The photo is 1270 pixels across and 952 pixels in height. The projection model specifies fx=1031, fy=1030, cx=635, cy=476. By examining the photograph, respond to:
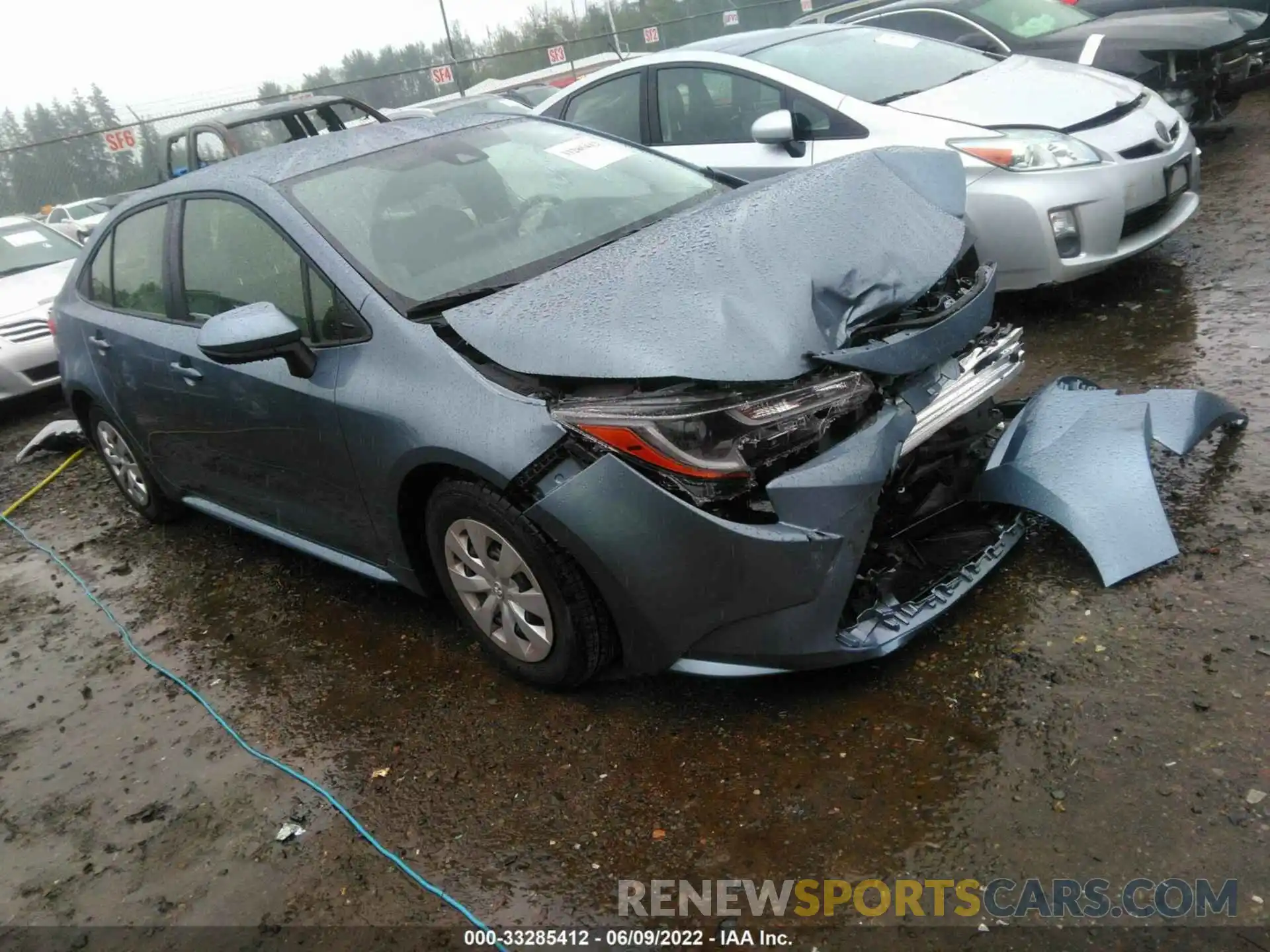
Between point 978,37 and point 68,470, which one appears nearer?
point 68,470

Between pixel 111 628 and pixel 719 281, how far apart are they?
3.10 metres

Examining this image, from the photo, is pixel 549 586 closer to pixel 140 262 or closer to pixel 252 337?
pixel 252 337

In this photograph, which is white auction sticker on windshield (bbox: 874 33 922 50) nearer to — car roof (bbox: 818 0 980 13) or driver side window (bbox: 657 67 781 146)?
driver side window (bbox: 657 67 781 146)

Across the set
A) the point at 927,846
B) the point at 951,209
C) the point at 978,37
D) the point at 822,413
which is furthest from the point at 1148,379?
the point at 978,37

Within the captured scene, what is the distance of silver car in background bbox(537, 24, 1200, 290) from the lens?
15.9 ft

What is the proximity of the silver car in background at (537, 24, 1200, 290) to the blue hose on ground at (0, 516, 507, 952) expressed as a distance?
3255 mm

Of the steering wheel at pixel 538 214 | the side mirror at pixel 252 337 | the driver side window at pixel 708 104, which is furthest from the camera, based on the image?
the driver side window at pixel 708 104

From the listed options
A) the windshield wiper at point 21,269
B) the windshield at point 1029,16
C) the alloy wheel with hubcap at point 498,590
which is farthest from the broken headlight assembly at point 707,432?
the windshield wiper at point 21,269

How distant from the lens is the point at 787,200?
3248mm

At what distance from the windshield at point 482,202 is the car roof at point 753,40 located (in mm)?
2267

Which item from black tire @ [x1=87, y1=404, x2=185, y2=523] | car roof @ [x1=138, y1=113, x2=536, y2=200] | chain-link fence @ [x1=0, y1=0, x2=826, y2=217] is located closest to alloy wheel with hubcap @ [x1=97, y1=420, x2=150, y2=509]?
black tire @ [x1=87, y1=404, x2=185, y2=523]

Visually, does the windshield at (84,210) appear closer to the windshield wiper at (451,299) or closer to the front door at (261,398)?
the front door at (261,398)

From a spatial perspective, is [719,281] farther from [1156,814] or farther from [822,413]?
[1156,814]

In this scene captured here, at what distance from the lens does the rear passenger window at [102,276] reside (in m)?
Answer: 4.55
